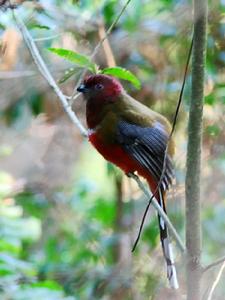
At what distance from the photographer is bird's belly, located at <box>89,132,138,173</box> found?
3324 millimetres

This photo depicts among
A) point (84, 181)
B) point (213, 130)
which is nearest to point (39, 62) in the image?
point (213, 130)

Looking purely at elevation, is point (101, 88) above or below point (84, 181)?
above

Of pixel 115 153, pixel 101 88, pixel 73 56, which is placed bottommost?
pixel 115 153

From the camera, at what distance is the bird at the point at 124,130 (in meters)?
3.22

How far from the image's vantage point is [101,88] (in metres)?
3.45

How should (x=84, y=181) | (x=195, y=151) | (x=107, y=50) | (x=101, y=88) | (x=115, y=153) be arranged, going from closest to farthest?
(x=195, y=151)
(x=115, y=153)
(x=101, y=88)
(x=107, y=50)
(x=84, y=181)

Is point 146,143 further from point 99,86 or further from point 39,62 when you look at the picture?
point 39,62

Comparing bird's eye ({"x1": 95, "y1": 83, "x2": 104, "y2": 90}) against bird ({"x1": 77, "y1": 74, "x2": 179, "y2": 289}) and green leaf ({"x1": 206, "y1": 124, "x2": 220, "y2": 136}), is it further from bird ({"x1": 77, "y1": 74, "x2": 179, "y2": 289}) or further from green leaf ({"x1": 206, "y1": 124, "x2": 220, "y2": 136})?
green leaf ({"x1": 206, "y1": 124, "x2": 220, "y2": 136})

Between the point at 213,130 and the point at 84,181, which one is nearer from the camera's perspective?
the point at 213,130

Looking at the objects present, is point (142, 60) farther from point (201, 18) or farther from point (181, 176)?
point (201, 18)

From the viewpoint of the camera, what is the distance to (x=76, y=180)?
5.61 m

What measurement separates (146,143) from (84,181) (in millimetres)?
1961

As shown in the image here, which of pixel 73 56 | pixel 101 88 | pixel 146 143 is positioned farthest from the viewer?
pixel 101 88

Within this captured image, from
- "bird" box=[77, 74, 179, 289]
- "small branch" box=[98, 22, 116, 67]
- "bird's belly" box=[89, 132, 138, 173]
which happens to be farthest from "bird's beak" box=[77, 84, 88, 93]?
"small branch" box=[98, 22, 116, 67]
